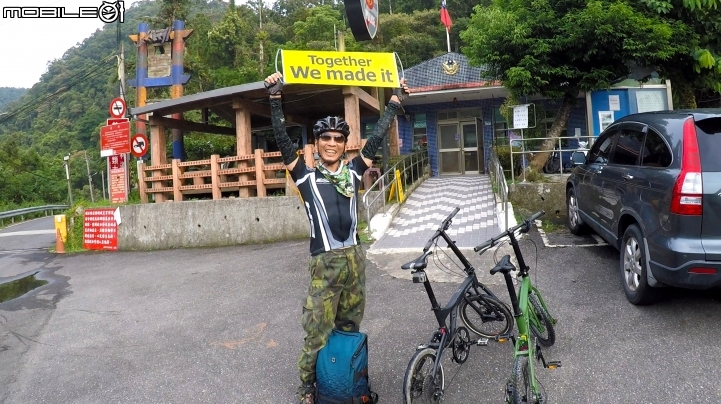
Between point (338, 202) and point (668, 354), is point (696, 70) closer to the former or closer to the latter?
point (668, 354)

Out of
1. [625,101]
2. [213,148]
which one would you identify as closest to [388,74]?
[625,101]

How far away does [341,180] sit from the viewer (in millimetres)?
3023

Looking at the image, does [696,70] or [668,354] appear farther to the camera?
[696,70]

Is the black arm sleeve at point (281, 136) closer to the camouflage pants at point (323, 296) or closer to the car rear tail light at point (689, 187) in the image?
the camouflage pants at point (323, 296)

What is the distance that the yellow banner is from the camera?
31.3 feet

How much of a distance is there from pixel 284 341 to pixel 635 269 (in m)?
3.26

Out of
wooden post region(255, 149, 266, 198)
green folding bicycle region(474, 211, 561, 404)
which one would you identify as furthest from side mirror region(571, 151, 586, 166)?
wooden post region(255, 149, 266, 198)

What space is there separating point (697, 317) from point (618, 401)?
1.64 metres

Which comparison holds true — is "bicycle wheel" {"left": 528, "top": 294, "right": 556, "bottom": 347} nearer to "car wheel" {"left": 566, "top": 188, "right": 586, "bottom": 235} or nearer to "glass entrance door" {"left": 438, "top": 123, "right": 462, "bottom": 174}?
"car wheel" {"left": 566, "top": 188, "right": 586, "bottom": 235}

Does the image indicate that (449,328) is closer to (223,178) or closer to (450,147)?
(223,178)

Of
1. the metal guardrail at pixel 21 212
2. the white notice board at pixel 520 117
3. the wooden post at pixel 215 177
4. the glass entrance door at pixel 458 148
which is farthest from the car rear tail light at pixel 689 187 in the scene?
the metal guardrail at pixel 21 212

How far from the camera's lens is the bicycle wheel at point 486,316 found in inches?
143

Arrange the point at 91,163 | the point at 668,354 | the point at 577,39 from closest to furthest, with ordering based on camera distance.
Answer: the point at 668,354, the point at 577,39, the point at 91,163

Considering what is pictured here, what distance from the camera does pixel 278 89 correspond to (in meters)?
3.10
